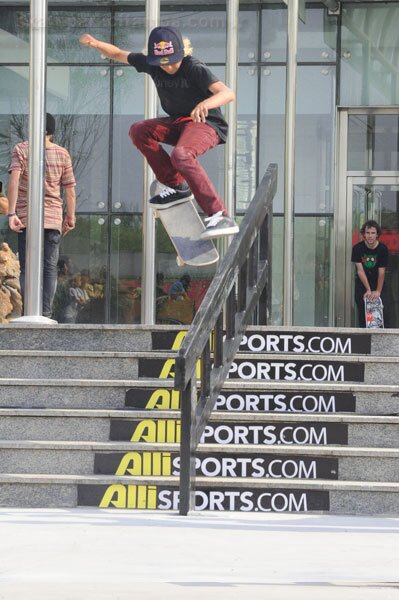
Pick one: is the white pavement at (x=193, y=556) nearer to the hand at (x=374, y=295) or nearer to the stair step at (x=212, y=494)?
the stair step at (x=212, y=494)

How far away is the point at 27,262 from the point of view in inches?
398

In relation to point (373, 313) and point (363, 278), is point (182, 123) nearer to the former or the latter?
point (363, 278)

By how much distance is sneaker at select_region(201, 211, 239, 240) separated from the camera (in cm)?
884

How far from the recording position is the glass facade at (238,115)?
15992 millimetres

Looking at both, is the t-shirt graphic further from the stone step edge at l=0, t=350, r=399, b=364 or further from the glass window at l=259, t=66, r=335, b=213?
the stone step edge at l=0, t=350, r=399, b=364

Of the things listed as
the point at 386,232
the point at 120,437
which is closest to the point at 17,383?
the point at 120,437

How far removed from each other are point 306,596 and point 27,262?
587cm

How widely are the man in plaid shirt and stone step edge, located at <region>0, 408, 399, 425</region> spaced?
232 cm

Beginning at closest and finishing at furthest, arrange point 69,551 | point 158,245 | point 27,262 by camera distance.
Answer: point 69,551 → point 27,262 → point 158,245

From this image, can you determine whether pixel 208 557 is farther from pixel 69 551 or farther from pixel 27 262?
pixel 27 262

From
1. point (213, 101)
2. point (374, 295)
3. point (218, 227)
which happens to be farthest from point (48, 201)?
point (374, 295)

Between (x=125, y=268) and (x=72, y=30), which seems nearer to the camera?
(x=125, y=268)

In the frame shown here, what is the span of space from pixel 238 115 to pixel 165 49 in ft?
24.3

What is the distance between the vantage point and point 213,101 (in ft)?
28.6
